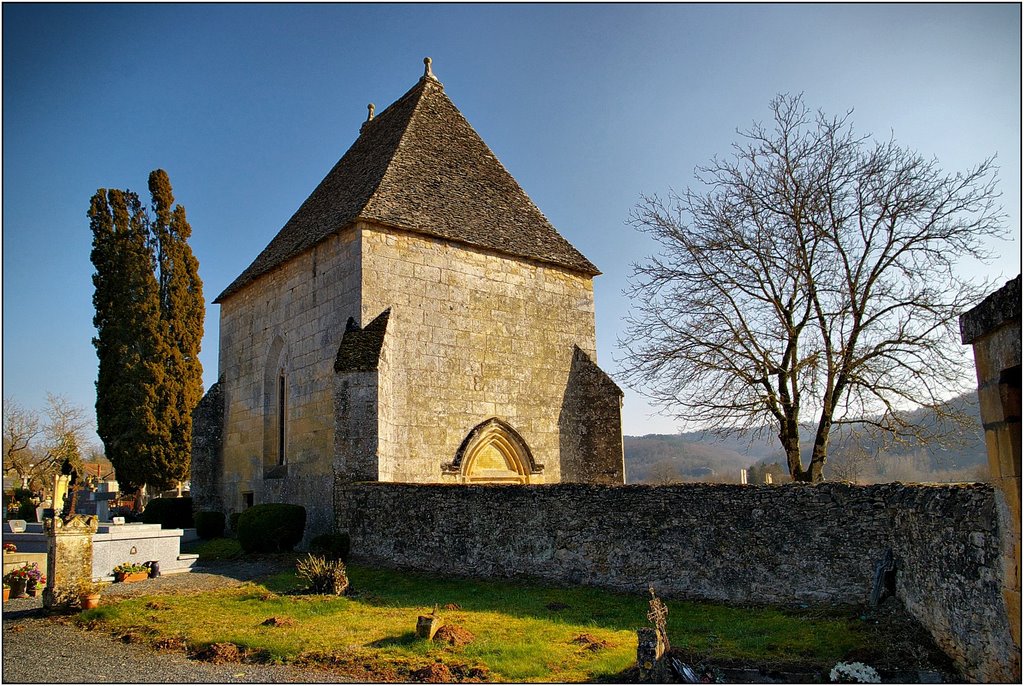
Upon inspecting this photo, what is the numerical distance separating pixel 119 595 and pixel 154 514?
33.6ft

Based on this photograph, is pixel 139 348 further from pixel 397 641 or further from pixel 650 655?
pixel 650 655

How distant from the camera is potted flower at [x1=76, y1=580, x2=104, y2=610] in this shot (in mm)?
10508

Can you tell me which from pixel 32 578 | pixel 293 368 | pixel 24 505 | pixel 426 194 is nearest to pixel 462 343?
pixel 426 194

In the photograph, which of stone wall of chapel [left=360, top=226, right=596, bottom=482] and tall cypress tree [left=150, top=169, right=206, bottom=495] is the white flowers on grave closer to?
stone wall of chapel [left=360, top=226, right=596, bottom=482]

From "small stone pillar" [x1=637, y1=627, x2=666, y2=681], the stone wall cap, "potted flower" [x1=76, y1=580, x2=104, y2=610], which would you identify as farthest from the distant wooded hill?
"potted flower" [x1=76, y1=580, x2=104, y2=610]

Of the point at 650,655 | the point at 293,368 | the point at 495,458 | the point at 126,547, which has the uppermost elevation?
the point at 293,368

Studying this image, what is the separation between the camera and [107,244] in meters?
26.1

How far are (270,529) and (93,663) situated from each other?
7.60m

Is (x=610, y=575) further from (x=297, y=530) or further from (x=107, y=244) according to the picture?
(x=107, y=244)

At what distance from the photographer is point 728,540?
1031 centimetres

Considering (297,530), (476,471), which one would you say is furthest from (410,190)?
(297,530)

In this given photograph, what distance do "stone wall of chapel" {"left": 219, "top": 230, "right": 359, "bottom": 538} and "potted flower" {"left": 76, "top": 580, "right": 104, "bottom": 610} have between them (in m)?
5.61

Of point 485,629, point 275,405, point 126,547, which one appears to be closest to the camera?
point 485,629

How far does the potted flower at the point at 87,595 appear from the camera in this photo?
10508 mm
